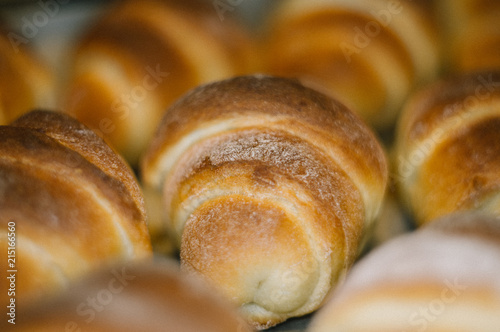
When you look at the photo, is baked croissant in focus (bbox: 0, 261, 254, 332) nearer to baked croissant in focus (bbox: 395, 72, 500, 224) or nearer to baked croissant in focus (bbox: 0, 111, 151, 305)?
baked croissant in focus (bbox: 0, 111, 151, 305)

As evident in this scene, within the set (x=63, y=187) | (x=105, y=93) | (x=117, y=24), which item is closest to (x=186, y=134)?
(x=63, y=187)

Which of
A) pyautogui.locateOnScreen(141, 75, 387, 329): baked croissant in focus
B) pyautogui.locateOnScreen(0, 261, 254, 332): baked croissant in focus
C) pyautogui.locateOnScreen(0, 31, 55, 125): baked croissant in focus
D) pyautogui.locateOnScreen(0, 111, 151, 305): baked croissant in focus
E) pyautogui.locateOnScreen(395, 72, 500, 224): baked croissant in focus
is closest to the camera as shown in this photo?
pyautogui.locateOnScreen(0, 261, 254, 332): baked croissant in focus

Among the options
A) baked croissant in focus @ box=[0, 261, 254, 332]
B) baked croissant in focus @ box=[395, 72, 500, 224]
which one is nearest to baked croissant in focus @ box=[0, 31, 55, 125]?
baked croissant in focus @ box=[0, 261, 254, 332]

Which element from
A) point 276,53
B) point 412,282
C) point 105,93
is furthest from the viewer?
point 276,53

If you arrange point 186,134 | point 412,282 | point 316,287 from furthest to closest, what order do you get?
point 186,134, point 316,287, point 412,282

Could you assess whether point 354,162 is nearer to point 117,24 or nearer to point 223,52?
point 223,52

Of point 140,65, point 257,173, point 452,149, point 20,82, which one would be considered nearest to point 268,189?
point 257,173

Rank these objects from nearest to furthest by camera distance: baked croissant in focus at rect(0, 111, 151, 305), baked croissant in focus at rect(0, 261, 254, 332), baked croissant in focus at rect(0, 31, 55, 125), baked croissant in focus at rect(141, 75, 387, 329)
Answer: baked croissant in focus at rect(0, 261, 254, 332) → baked croissant in focus at rect(0, 111, 151, 305) → baked croissant in focus at rect(141, 75, 387, 329) → baked croissant in focus at rect(0, 31, 55, 125)

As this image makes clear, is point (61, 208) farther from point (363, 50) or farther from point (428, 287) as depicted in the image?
point (363, 50)
